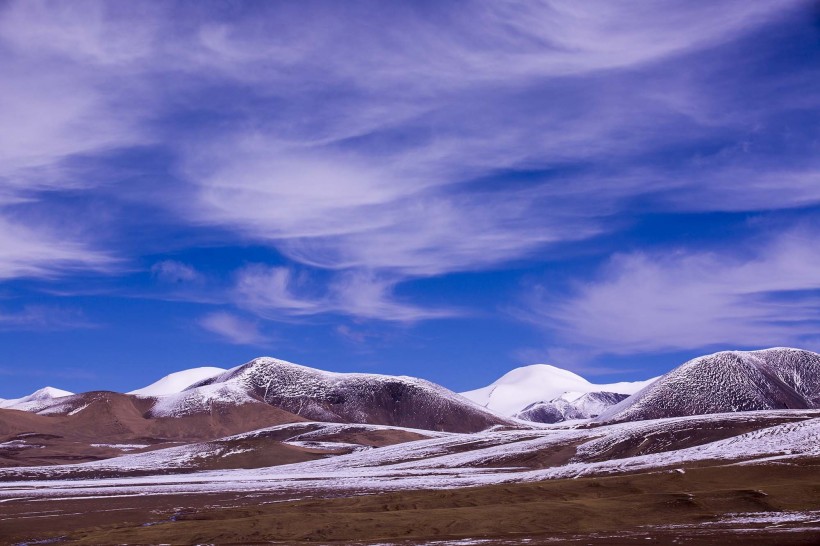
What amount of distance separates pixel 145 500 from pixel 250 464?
55.0 metres

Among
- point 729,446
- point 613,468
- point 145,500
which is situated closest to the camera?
point 145,500

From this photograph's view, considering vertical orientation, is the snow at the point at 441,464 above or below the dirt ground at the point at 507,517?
above

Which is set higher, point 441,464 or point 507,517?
point 441,464

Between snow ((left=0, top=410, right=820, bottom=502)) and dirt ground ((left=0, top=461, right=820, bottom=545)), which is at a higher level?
snow ((left=0, top=410, right=820, bottom=502))

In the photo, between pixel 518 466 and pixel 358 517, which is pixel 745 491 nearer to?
pixel 358 517

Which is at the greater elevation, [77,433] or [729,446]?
[77,433]

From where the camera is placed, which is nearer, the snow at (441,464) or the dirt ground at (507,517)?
the dirt ground at (507,517)

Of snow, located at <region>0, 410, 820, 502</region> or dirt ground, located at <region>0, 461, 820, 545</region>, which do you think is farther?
snow, located at <region>0, 410, 820, 502</region>

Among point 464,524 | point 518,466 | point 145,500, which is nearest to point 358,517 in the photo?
point 464,524

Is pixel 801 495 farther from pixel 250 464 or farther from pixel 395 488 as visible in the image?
pixel 250 464

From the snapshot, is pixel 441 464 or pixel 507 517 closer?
pixel 507 517

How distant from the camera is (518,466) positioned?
85875mm

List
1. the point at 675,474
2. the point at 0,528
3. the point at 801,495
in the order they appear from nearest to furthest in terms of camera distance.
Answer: the point at 801,495
the point at 0,528
the point at 675,474

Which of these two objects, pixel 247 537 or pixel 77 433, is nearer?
pixel 247 537
